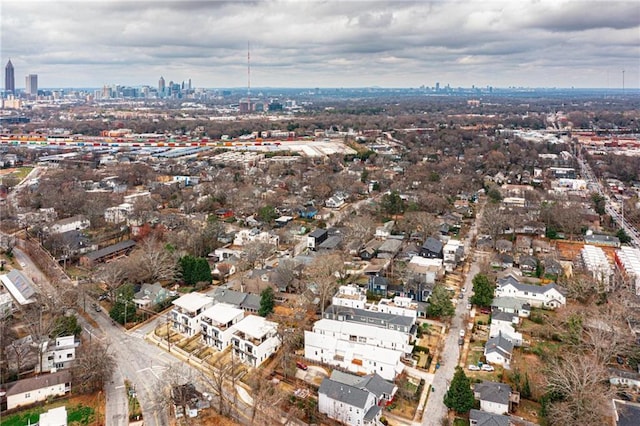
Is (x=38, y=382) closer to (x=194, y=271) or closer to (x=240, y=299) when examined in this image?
(x=240, y=299)

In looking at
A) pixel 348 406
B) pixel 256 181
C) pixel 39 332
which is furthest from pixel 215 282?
pixel 256 181

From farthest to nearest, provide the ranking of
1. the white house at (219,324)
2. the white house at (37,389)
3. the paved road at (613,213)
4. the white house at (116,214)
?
the white house at (116,214), the paved road at (613,213), the white house at (219,324), the white house at (37,389)

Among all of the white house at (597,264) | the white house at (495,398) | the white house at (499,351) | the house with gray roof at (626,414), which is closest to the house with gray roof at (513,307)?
the white house at (499,351)

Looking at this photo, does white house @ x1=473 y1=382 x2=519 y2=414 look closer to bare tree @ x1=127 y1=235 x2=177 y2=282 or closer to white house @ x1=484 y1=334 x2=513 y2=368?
white house @ x1=484 y1=334 x2=513 y2=368

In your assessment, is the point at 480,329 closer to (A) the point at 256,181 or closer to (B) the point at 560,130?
(A) the point at 256,181

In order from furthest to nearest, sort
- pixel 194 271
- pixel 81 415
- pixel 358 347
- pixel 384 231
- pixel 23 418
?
pixel 384 231
pixel 194 271
pixel 358 347
pixel 81 415
pixel 23 418

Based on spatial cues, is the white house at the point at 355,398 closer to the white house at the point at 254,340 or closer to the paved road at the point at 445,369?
the paved road at the point at 445,369

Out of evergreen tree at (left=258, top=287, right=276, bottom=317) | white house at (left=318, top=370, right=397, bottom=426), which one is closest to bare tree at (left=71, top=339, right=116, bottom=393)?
evergreen tree at (left=258, top=287, right=276, bottom=317)

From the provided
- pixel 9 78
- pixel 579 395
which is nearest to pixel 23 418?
pixel 579 395
